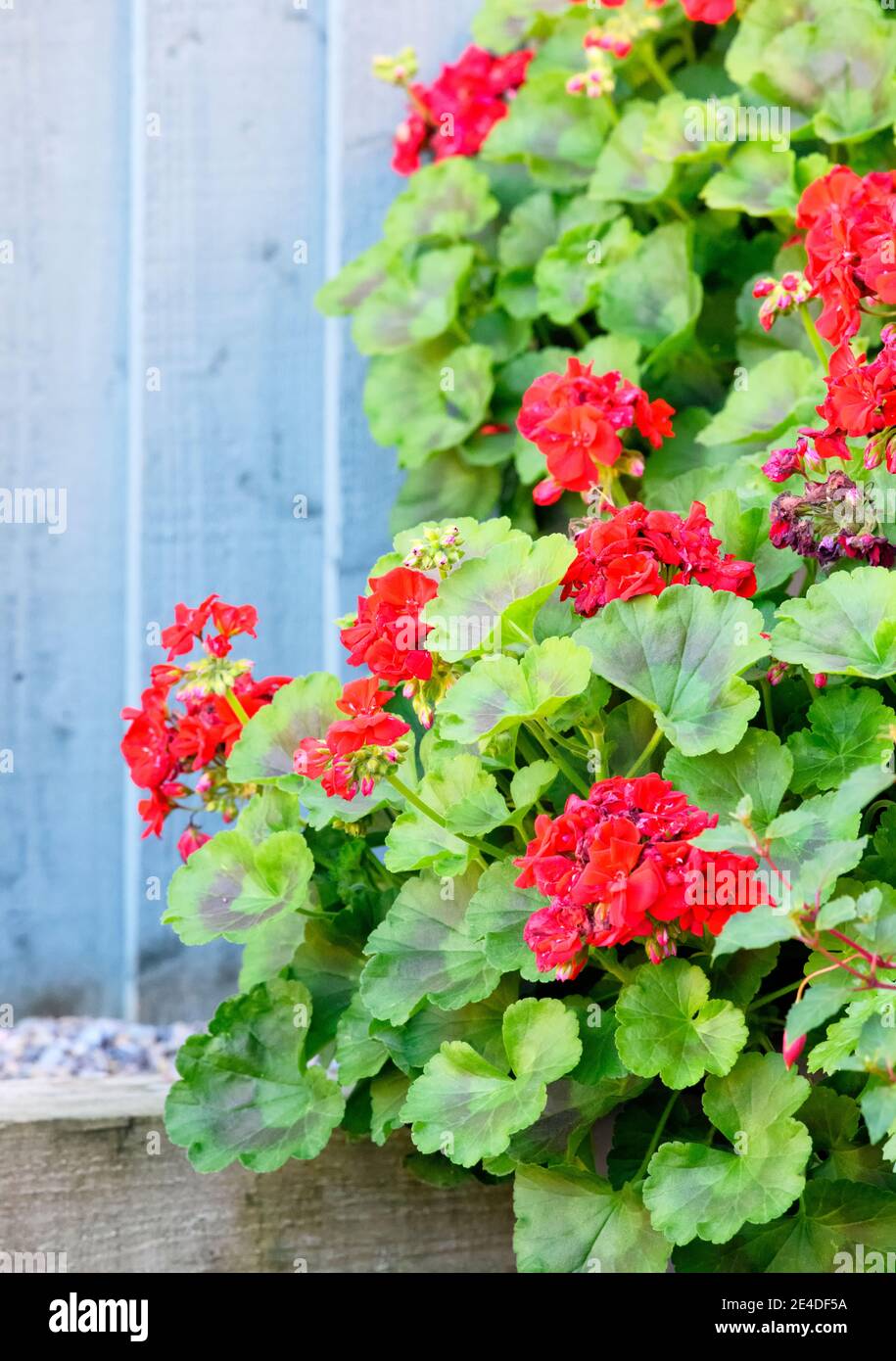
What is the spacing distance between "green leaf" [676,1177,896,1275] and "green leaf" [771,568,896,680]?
37 centimetres

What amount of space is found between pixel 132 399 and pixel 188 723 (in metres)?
0.60

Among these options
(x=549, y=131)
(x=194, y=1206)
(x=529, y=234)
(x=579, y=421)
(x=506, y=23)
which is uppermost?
(x=506, y=23)

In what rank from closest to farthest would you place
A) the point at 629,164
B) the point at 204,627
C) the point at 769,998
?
1. the point at 769,998
2. the point at 204,627
3. the point at 629,164

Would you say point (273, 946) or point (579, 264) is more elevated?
point (579, 264)

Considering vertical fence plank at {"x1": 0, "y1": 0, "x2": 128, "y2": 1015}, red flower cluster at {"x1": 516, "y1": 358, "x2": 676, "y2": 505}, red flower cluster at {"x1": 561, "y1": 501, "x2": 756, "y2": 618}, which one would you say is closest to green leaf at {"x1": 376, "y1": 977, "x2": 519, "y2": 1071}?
red flower cluster at {"x1": 561, "y1": 501, "x2": 756, "y2": 618}

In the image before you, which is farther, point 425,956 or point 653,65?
point 653,65

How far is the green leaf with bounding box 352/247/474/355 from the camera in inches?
68.1

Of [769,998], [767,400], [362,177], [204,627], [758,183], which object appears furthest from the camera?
[362,177]

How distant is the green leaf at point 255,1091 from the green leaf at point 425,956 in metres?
0.11

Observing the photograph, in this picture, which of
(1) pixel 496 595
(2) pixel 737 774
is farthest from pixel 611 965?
(1) pixel 496 595

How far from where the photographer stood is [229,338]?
1.81m

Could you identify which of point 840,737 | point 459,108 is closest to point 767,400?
point 840,737

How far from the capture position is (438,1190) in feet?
4.46

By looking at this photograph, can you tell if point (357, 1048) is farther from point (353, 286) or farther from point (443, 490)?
point (353, 286)
